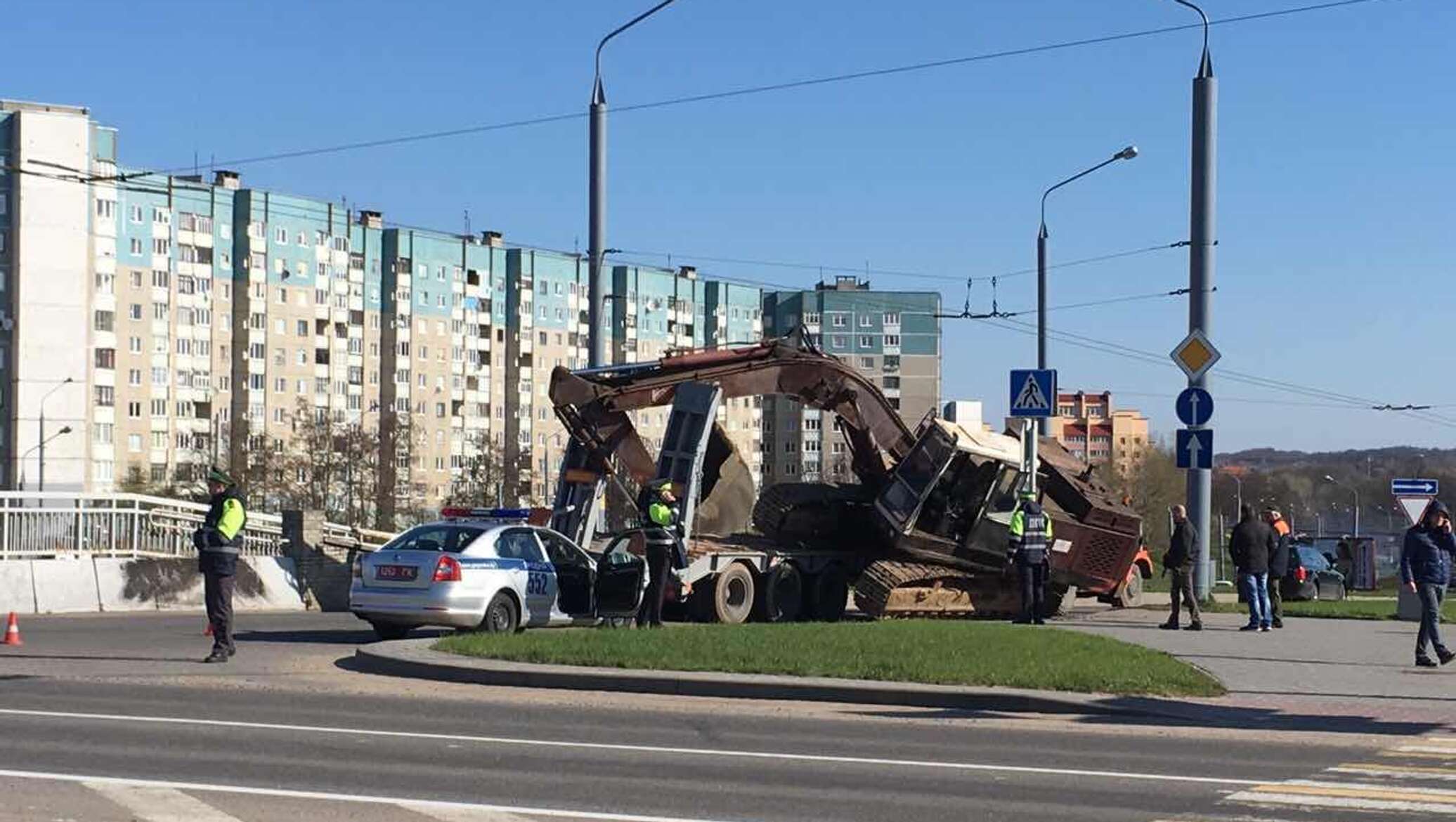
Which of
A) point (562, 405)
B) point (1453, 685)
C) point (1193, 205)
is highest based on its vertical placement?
point (1193, 205)

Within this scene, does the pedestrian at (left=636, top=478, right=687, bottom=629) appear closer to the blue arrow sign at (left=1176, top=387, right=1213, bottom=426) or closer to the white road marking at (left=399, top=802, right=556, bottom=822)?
the blue arrow sign at (left=1176, top=387, right=1213, bottom=426)

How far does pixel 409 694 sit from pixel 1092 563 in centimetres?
1357

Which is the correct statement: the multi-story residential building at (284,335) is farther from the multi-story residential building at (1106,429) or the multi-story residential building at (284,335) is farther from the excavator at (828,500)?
the excavator at (828,500)

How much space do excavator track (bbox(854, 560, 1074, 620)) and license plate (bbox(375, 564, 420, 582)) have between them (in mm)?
7053

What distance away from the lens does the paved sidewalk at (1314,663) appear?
15.3 meters

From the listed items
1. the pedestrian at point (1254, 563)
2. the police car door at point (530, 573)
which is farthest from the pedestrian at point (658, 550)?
the pedestrian at point (1254, 563)

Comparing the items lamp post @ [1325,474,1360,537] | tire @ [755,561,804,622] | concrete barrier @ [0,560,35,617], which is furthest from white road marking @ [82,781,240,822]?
lamp post @ [1325,474,1360,537]

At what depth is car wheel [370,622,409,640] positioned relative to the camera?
20.5 meters

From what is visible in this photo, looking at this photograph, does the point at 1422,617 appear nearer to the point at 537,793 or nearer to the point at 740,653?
Result: the point at 740,653

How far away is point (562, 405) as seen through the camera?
22875mm

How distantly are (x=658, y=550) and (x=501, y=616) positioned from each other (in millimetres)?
1848

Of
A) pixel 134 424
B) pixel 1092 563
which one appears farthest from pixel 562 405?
pixel 134 424

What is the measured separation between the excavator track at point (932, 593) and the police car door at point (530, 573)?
5158 mm

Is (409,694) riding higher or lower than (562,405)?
lower
